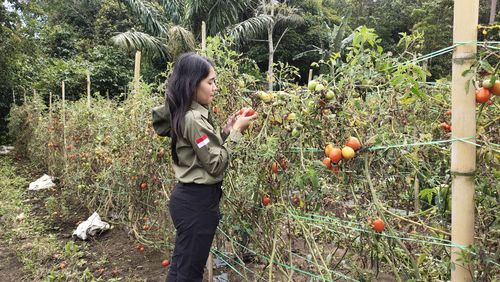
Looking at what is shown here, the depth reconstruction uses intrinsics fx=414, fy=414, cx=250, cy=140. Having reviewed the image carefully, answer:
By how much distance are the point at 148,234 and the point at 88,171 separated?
60.5 inches

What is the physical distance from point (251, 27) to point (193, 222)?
1355 centimetres

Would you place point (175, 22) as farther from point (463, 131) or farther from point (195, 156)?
point (463, 131)

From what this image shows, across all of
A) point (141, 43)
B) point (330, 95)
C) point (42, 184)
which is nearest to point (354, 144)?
point (330, 95)

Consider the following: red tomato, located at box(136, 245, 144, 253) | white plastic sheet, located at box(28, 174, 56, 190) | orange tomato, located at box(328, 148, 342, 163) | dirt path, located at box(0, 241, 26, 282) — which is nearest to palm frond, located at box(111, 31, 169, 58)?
white plastic sheet, located at box(28, 174, 56, 190)

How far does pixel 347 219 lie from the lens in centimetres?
179

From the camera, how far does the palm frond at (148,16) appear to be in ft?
45.1

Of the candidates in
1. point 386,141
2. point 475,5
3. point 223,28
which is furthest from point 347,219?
point 223,28

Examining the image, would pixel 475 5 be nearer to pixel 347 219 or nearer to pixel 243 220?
pixel 347 219

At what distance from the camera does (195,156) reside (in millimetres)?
1884

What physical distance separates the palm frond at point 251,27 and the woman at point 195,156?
41.2ft

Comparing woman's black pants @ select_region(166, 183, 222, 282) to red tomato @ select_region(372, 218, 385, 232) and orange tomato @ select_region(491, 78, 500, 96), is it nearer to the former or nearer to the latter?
red tomato @ select_region(372, 218, 385, 232)

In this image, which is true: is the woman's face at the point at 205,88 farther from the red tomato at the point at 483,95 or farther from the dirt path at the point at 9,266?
the dirt path at the point at 9,266

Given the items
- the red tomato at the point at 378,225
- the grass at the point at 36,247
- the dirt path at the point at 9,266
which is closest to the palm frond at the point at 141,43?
the grass at the point at 36,247

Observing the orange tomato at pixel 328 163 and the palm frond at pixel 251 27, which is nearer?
the orange tomato at pixel 328 163
